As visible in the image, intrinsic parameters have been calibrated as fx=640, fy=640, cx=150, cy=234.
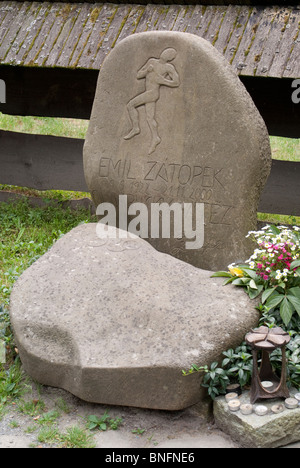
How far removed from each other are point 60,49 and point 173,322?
334 centimetres

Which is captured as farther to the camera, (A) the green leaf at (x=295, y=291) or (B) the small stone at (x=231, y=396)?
(A) the green leaf at (x=295, y=291)

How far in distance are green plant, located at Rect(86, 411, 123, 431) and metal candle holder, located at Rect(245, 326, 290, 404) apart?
0.70 m

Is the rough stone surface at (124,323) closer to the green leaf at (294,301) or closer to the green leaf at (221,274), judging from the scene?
the green leaf at (221,274)

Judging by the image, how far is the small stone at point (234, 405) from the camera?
3.12 m

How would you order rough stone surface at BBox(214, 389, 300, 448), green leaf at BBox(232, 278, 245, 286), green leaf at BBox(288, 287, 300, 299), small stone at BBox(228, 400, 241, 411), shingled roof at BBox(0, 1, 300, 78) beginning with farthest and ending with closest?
shingled roof at BBox(0, 1, 300, 78)
green leaf at BBox(232, 278, 245, 286)
green leaf at BBox(288, 287, 300, 299)
small stone at BBox(228, 400, 241, 411)
rough stone surface at BBox(214, 389, 300, 448)

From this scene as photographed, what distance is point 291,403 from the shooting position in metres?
3.08

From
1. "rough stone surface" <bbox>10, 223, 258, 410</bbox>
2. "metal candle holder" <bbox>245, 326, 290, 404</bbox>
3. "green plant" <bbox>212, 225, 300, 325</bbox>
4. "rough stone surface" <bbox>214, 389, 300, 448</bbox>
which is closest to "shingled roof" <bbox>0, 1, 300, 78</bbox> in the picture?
"green plant" <bbox>212, 225, 300, 325</bbox>

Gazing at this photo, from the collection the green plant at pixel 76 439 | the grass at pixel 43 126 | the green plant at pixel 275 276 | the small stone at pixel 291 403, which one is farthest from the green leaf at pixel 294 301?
the grass at pixel 43 126

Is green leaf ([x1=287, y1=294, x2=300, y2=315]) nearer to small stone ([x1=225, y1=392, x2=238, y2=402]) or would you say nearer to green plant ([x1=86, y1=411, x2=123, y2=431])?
small stone ([x1=225, y1=392, x2=238, y2=402])

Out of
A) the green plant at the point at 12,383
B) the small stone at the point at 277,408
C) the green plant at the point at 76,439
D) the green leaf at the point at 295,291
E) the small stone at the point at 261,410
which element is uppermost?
the green leaf at the point at 295,291

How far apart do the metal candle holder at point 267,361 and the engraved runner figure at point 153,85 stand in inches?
68.1

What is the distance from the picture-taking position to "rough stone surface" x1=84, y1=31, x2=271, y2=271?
13.3 feet
